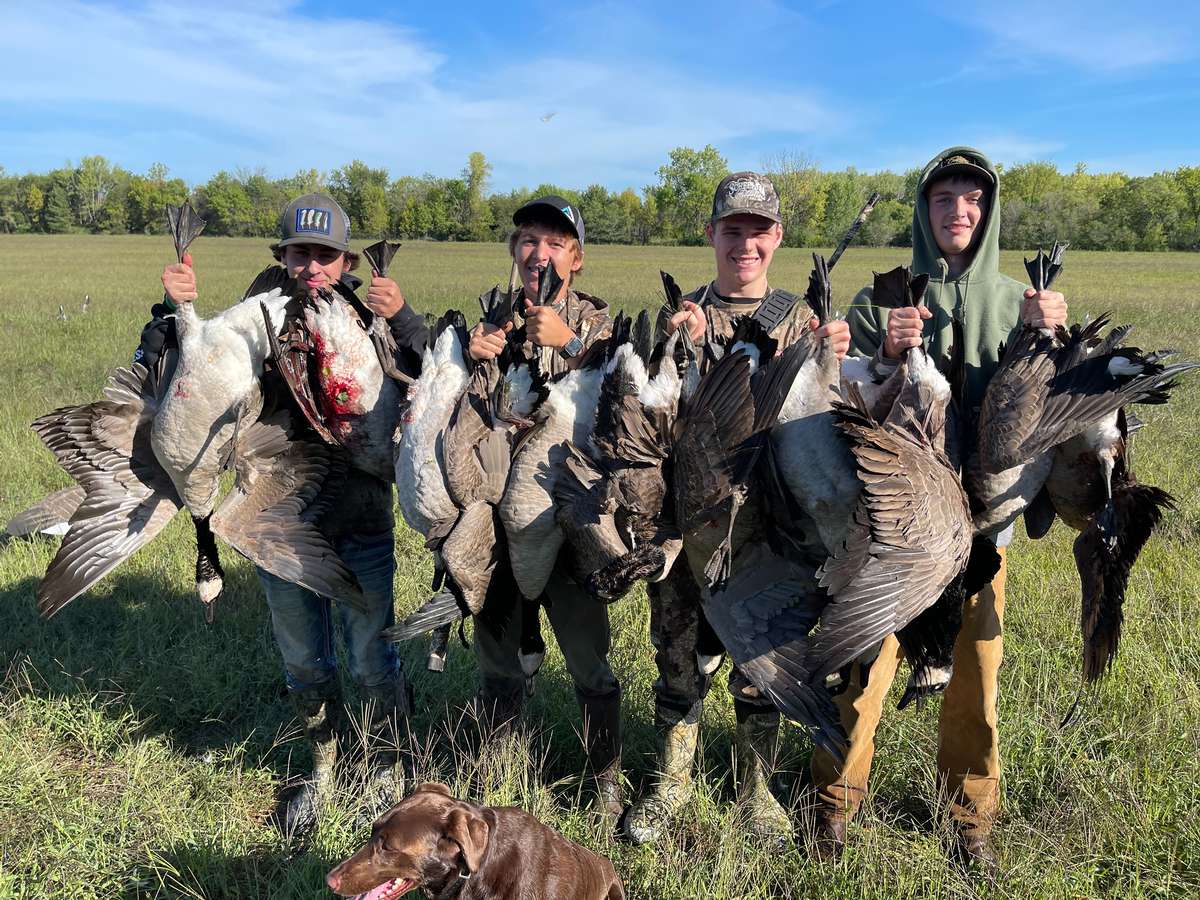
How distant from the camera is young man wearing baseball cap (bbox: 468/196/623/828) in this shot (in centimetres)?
386

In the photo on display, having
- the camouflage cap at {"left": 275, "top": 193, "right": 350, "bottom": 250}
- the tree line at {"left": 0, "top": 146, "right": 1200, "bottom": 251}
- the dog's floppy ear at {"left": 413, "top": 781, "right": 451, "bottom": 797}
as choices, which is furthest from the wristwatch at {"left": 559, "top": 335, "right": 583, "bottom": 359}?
the tree line at {"left": 0, "top": 146, "right": 1200, "bottom": 251}

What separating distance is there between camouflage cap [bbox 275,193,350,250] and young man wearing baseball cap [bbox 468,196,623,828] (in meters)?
0.92

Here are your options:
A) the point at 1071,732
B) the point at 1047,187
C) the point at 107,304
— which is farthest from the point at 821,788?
the point at 1047,187

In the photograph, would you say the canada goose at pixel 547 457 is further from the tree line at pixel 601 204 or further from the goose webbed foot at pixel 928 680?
the tree line at pixel 601 204

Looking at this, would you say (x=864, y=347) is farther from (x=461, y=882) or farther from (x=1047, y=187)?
(x=1047, y=187)

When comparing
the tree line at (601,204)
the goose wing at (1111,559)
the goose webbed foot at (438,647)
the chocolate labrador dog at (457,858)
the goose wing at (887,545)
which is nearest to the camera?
the chocolate labrador dog at (457,858)

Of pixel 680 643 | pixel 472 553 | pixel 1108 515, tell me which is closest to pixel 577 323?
pixel 472 553

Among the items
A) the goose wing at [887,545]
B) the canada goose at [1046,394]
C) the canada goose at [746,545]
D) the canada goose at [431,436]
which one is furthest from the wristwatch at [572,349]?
the canada goose at [1046,394]

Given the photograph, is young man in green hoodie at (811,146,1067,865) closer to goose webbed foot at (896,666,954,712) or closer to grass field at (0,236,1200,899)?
grass field at (0,236,1200,899)

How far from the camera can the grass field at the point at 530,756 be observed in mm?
3379

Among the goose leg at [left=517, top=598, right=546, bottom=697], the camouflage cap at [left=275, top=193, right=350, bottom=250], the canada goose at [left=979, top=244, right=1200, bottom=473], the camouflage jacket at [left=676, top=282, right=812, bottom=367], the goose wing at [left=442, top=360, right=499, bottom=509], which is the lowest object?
the goose leg at [left=517, top=598, right=546, bottom=697]

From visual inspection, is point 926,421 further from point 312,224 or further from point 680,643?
point 312,224

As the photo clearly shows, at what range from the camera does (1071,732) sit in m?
4.20

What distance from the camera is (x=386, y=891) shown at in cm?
257
